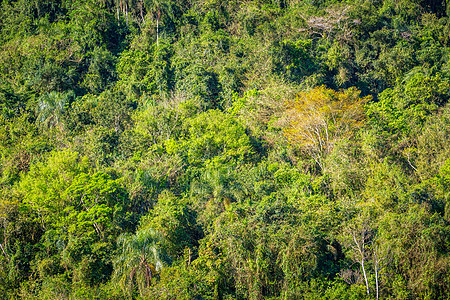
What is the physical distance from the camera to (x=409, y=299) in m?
16.7

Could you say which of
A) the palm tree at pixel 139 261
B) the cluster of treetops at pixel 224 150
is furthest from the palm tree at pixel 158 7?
the palm tree at pixel 139 261

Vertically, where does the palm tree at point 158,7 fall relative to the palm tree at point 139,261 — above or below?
above

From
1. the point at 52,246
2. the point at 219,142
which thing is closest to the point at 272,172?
the point at 219,142

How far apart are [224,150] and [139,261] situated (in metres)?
11.6

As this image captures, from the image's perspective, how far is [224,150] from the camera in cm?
2834

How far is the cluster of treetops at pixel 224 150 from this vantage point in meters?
18.4

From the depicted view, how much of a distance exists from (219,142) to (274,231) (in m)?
9.88

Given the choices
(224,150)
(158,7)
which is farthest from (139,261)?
(158,7)

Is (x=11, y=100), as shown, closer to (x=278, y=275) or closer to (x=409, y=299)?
(x=278, y=275)

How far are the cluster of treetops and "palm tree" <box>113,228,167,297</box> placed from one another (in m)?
0.07

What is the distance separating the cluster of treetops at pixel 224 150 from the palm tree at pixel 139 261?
0.07 m

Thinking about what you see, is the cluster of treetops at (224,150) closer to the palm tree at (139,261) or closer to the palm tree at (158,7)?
the palm tree at (139,261)

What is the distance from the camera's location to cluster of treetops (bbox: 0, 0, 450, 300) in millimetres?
18375

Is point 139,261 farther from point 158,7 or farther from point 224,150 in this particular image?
point 158,7
